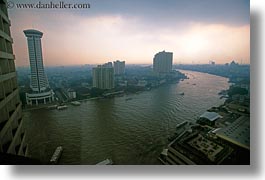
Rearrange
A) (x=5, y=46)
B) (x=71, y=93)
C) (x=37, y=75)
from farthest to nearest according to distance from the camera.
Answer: (x=71, y=93) < (x=37, y=75) < (x=5, y=46)

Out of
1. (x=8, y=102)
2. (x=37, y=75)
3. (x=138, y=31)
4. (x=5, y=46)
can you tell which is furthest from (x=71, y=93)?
(x=138, y=31)

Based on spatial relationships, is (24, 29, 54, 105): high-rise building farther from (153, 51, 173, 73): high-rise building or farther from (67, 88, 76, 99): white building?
(153, 51, 173, 73): high-rise building

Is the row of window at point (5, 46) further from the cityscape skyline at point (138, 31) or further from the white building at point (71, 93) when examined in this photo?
the white building at point (71, 93)

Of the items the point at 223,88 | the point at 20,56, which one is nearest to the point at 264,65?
the point at 223,88

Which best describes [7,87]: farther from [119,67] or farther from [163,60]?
[163,60]

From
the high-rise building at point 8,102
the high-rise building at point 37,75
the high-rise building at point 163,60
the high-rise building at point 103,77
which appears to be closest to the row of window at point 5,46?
the high-rise building at point 8,102
